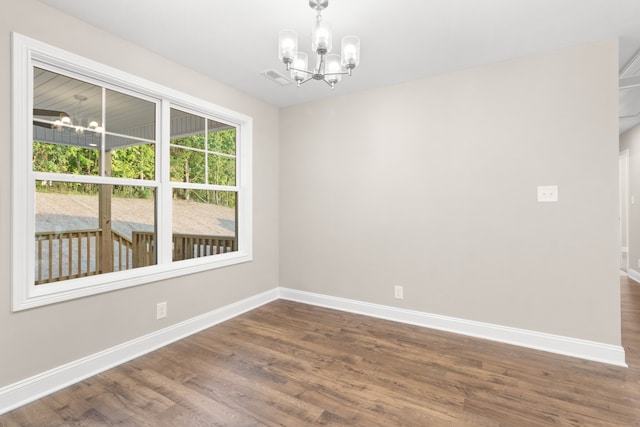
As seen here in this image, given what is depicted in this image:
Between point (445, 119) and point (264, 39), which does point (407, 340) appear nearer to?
point (445, 119)

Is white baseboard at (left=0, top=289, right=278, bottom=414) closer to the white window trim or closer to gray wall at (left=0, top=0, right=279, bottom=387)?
gray wall at (left=0, top=0, right=279, bottom=387)

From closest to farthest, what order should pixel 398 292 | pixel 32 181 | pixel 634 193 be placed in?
1. pixel 32 181
2. pixel 398 292
3. pixel 634 193

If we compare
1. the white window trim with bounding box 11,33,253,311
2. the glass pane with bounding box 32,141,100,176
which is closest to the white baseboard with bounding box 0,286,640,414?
the white window trim with bounding box 11,33,253,311

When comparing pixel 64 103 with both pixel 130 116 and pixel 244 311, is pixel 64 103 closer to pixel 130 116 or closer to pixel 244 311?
pixel 130 116

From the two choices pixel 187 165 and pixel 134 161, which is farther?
pixel 187 165

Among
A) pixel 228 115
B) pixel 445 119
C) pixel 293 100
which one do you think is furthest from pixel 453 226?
pixel 228 115

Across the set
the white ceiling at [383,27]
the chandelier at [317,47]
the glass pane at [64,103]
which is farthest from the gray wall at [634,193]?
the glass pane at [64,103]

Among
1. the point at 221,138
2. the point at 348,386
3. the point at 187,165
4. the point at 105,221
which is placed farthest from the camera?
the point at 221,138

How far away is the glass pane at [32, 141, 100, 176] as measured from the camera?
2102 mm

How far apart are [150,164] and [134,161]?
0.14m

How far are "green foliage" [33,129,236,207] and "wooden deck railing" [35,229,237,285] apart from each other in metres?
0.35

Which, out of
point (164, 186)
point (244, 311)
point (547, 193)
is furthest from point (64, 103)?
point (547, 193)

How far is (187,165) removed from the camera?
10.1 feet

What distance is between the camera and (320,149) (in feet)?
12.3
